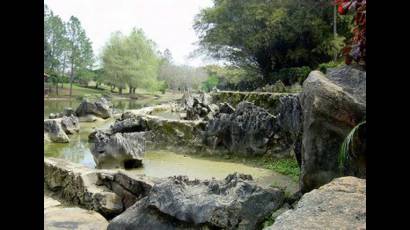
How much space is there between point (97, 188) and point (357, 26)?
14.3 feet

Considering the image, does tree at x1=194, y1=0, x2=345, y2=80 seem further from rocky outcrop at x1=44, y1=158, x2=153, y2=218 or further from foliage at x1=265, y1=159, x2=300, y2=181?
rocky outcrop at x1=44, y1=158, x2=153, y2=218

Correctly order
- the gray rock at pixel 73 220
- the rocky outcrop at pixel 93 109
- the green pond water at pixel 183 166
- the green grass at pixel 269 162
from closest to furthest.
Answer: the gray rock at pixel 73 220, the green pond water at pixel 183 166, the green grass at pixel 269 162, the rocky outcrop at pixel 93 109

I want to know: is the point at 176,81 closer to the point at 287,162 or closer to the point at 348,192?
the point at 287,162

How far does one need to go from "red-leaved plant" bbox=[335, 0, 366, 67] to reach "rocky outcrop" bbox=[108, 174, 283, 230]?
169 centimetres

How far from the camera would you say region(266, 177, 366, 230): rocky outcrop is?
2.25 metres

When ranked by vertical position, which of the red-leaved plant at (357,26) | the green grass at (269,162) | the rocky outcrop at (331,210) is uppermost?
the red-leaved plant at (357,26)

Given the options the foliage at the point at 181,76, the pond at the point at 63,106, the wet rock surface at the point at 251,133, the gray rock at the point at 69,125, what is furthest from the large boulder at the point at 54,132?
the foliage at the point at 181,76

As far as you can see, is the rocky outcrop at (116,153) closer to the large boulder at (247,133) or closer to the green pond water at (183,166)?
the green pond water at (183,166)

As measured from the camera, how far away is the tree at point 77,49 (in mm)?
46031

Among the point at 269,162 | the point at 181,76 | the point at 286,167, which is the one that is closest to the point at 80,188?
the point at 286,167

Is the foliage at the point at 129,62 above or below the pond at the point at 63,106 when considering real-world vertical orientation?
above

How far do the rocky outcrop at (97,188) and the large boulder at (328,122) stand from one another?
220cm
